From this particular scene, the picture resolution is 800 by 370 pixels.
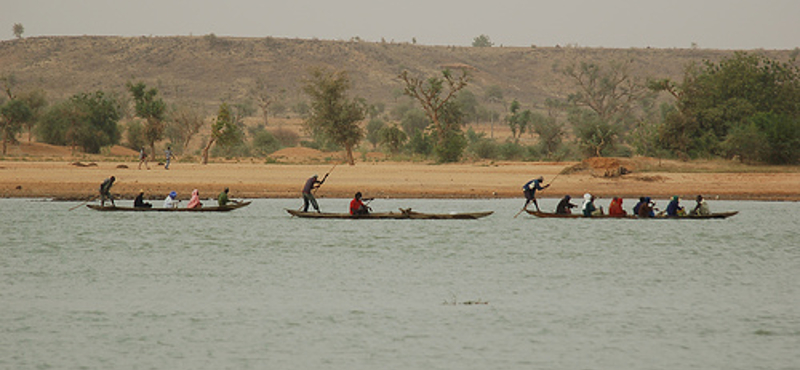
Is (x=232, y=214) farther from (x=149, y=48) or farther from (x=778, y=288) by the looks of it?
(x=149, y=48)

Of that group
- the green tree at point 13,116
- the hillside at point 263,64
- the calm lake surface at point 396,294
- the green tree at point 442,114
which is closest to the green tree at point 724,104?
the green tree at point 442,114

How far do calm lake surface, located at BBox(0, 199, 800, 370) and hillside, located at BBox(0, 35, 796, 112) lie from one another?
3345 inches

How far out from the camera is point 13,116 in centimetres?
6606

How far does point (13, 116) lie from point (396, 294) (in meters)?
55.1

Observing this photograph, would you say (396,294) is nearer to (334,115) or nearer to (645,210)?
(645,210)

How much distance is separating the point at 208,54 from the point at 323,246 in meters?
111

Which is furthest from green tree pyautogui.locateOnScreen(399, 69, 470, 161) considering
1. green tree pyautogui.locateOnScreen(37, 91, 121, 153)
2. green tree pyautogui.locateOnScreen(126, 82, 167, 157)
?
green tree pyautogui.locateOnScreen(37, 91, 121, 153)

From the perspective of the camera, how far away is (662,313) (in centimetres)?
1694

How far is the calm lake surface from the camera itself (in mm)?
13727

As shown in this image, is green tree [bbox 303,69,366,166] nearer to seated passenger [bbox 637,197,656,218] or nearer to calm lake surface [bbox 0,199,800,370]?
calm lake surface [bbox 0,199,800,370]

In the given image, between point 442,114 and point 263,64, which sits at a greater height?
point 263,64

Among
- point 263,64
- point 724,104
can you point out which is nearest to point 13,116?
point 724,104

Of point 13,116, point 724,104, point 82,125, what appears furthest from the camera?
point 13,116

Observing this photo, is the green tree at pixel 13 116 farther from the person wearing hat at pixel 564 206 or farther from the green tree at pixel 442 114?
the person wearing hat at pixel 564 206
